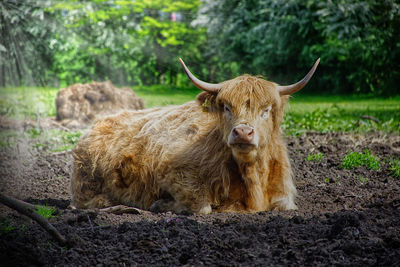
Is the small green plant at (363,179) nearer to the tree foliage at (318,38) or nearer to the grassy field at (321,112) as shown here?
the grassy field at (321,112)

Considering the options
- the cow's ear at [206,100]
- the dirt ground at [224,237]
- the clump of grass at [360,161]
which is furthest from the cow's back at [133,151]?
the clump of grass at [360,161]

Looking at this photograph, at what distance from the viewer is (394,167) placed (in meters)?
5.98

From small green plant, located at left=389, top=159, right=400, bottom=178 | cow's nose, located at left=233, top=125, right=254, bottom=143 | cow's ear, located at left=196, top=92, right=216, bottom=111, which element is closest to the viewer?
cow's nose, located at left=233, top=125, right=254, bottom=143

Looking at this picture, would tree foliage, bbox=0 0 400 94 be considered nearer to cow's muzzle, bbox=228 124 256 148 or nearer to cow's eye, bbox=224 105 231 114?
cow's eye, bbox=224 105 231 114

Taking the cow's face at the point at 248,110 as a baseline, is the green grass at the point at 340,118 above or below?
below

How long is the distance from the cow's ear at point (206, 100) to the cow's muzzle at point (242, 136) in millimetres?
748

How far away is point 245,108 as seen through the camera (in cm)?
445

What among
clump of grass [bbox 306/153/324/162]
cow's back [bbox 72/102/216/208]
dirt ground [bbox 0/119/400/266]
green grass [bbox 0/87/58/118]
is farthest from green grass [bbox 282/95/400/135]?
green grass [bbox 0/87/58/118]

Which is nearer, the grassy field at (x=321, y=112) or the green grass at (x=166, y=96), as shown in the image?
the green grass at (x=166, y=96)

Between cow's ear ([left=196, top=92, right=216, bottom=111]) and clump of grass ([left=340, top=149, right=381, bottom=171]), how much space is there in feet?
7.84

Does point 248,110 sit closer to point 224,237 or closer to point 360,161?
point 224,237

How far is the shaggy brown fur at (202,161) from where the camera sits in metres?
4.57

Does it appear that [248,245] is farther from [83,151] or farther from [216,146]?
[83,151]

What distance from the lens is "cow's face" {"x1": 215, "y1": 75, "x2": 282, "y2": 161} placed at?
432cm
